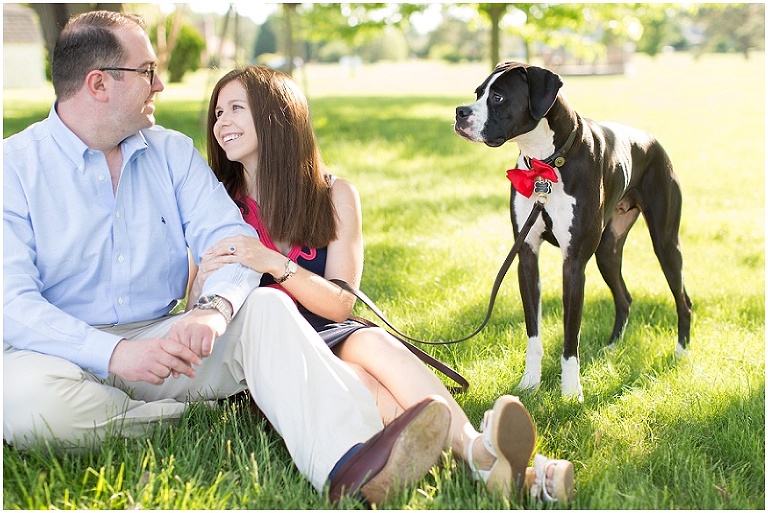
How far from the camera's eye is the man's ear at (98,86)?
3094 millimetres

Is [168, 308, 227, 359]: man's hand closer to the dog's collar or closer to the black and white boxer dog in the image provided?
the black and white boxer dog

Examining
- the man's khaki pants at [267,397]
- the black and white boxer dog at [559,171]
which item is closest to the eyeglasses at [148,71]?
the man's khaki pants at [267,397]

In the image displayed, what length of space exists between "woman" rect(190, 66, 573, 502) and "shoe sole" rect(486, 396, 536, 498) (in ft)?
1.14

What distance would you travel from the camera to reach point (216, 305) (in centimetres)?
279

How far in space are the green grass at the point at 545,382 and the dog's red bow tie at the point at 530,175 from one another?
0.81 metres

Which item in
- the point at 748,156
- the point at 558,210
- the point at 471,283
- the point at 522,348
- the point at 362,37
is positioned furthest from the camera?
the point at 362,37

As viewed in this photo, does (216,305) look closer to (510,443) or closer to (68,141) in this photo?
(68,141)

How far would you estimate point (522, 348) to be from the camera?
159 inches

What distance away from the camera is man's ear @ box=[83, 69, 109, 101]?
309 cm

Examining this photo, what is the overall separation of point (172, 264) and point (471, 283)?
2.29m

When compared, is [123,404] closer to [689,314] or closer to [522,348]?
[522,348]

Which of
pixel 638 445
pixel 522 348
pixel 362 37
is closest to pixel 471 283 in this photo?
pixel 522 348

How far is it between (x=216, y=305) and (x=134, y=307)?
0.52 m

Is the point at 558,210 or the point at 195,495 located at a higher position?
the point at 558,210
